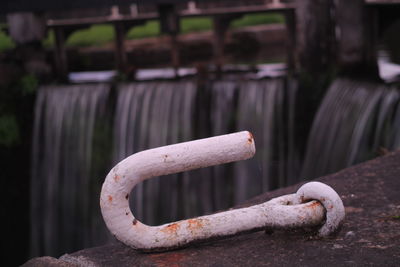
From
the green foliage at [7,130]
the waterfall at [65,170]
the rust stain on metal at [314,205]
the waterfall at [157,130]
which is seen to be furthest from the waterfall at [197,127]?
the rust stain on metal at [314,205]

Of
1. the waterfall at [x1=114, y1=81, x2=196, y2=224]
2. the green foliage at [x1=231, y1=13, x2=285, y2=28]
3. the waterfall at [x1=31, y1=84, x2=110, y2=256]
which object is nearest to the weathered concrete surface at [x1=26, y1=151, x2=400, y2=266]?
the waterfall at [x1=114, y1=81, x2=196, y2=224]

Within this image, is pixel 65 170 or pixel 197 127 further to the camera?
pixel 65 170

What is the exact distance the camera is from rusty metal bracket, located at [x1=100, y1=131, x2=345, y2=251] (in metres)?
2.27

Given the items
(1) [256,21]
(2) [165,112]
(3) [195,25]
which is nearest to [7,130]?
(2) [165,112]

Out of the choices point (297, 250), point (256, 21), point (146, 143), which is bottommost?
point (146, 143)

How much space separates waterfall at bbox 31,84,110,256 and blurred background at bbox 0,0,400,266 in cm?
2

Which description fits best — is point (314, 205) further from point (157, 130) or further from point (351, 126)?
point (157, 130)

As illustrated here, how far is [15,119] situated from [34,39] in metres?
1.41

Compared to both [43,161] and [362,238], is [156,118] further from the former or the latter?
[362,238]

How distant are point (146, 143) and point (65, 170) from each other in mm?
1510

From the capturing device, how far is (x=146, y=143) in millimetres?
9047

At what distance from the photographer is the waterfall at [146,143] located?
8.55 metres

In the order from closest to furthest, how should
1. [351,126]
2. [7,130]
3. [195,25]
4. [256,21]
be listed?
1. [351,126]
2. [7,130]
3. [256,21]
4. [195,25]

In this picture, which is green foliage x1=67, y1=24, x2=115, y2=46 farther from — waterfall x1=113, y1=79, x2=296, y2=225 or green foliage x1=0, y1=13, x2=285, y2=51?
waterfall x1=113, y1=79, x2=296, y2=225
